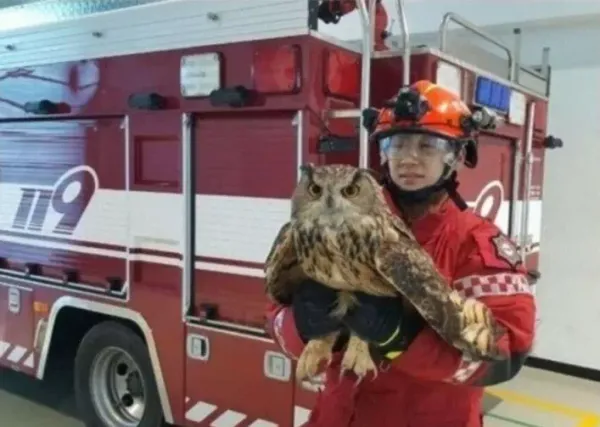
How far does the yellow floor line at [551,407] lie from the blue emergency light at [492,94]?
7.18 feet

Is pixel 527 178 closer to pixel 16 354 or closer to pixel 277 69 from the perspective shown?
pixel 277 69

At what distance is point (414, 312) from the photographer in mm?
1823

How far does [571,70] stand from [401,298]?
4.61 metres

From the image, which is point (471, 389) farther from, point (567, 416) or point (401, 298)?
point (567, 416)

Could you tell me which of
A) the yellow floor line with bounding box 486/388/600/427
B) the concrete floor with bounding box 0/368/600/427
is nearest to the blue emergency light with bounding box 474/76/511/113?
the concrete floor with bounding box 0/368/600/427

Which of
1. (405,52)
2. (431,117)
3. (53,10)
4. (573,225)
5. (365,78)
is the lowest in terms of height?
(573,225)

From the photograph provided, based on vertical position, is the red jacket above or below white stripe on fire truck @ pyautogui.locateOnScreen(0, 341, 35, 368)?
above

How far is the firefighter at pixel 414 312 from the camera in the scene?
178cm

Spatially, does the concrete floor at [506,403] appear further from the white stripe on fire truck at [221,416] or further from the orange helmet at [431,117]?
the orange helmet at [431,117]

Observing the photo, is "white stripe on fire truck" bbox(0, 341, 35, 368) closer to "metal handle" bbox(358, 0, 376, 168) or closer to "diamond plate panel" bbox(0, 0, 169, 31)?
"diamond plate panel" bbox(0, 0, 169, 31)

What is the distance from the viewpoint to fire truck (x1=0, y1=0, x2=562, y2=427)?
3.12 metres

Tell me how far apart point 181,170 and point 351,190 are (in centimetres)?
194

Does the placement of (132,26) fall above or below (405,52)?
above

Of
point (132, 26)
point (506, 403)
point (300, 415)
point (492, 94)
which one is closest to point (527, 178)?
point (492, 94)
